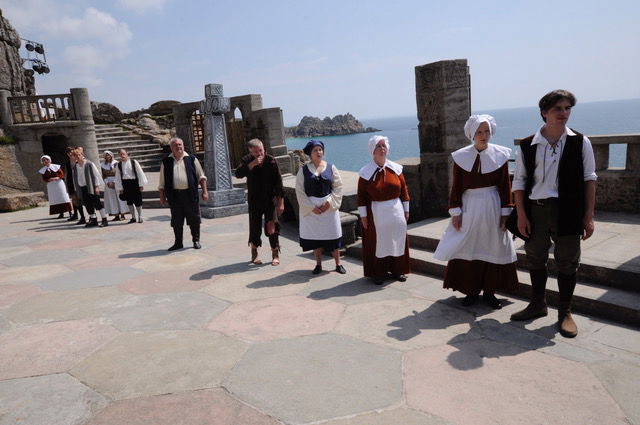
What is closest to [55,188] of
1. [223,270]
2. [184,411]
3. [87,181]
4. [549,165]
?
[87,181]

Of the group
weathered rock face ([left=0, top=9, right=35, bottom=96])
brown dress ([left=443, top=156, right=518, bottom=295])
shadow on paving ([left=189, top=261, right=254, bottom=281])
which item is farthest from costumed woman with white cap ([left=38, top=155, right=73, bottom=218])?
weathered rock face ([left=0, top=9, right=35, bottom=96])

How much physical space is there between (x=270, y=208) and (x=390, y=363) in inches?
133

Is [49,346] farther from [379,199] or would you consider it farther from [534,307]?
[534,307]

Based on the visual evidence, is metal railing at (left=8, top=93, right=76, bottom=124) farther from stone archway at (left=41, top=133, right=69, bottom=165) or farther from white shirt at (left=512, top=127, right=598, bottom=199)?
white shirt at (left=512, top=127, right=598, bottom=199)

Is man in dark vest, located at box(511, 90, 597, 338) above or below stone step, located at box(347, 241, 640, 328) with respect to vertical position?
above

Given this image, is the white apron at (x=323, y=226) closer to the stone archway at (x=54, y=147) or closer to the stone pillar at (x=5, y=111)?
the stone pillar at (x=5, y=111)

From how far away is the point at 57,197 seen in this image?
11.3 meters

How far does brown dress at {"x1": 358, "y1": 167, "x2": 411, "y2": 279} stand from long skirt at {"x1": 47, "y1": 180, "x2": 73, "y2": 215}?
28.9 ft

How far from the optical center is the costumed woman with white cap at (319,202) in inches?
228

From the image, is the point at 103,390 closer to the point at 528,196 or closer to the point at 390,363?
the point at 390,363

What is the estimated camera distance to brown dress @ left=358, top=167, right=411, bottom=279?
526 cm

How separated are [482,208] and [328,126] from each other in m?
157

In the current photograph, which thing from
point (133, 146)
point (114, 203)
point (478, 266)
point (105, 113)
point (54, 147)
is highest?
point (105, 113)

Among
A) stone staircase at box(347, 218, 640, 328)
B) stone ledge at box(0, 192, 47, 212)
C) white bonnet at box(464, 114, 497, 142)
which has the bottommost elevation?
stone staircase at box(347, 218, 640, 328)
